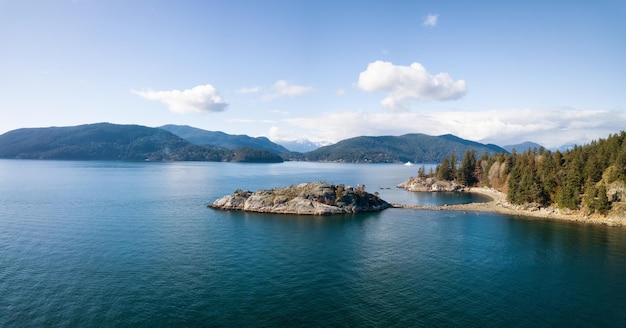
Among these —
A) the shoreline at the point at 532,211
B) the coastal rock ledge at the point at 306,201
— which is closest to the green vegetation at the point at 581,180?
the shoreline at the point at 532,211

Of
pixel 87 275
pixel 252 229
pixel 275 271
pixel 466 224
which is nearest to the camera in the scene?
A: pixel 87 275

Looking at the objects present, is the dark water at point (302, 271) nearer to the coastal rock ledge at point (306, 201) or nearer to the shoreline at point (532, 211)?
the shoreline at point (532, 211)

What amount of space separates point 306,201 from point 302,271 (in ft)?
200

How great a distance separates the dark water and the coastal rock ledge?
1093cm

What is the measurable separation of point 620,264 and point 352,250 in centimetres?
5341

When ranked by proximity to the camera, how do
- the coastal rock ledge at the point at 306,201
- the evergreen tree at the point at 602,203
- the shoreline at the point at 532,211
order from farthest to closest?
the coastal rock ledge at the point at 306,201 < the evergreen tree at the point at 602,203 < the shoreline at the point at 532,211

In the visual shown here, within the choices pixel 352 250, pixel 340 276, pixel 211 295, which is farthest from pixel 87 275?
pixel 352 250

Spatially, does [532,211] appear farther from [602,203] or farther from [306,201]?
[306,201]

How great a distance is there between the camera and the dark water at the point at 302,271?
46.4m

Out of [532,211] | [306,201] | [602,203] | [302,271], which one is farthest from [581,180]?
[302,271]

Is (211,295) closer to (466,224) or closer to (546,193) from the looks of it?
(466,224)

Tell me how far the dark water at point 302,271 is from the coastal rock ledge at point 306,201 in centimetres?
1093

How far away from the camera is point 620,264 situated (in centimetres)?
6881

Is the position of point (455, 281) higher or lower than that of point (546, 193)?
lower
